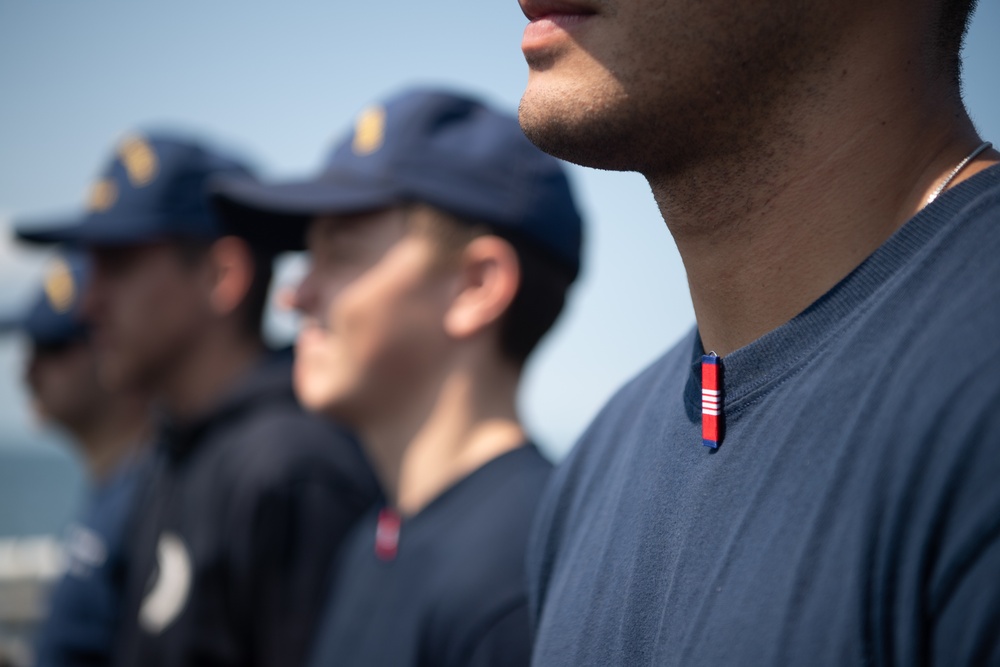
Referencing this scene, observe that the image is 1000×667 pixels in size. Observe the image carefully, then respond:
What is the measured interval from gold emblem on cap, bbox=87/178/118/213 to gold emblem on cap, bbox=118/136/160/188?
105 mm

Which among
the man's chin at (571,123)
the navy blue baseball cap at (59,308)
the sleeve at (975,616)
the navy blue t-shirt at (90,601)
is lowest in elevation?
the navy blue baseball cap at (59,308)

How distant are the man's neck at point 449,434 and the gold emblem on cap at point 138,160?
2.60m

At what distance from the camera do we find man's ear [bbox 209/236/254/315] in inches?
180

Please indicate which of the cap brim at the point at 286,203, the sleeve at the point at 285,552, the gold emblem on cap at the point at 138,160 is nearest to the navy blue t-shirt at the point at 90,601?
the gold emblem on cap at the point at 138,160

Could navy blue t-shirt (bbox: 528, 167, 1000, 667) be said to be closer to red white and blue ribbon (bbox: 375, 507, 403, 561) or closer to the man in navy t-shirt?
the man in navy t-shirt

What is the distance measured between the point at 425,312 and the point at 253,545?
3.37 ft

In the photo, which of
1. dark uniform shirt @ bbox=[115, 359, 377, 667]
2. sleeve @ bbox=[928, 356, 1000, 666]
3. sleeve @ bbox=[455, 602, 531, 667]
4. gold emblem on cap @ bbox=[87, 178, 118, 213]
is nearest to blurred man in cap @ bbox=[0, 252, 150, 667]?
gold emblem on cap @ bbox=[87, 178, 118, 213]

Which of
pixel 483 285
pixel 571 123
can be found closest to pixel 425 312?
pixel 483 285

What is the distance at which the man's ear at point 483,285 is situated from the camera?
9.28 ft

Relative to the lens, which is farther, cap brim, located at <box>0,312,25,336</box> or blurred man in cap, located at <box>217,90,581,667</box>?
cap brim, located at <box>0,312,25,336</box>

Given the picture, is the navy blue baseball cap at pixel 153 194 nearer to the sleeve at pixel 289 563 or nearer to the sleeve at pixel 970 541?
the sleeve at pixel 289 563

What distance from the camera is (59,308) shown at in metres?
7.43

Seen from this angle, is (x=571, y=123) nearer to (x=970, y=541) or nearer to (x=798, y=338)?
(x=798, y=338)

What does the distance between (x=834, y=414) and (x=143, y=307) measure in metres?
4.03
